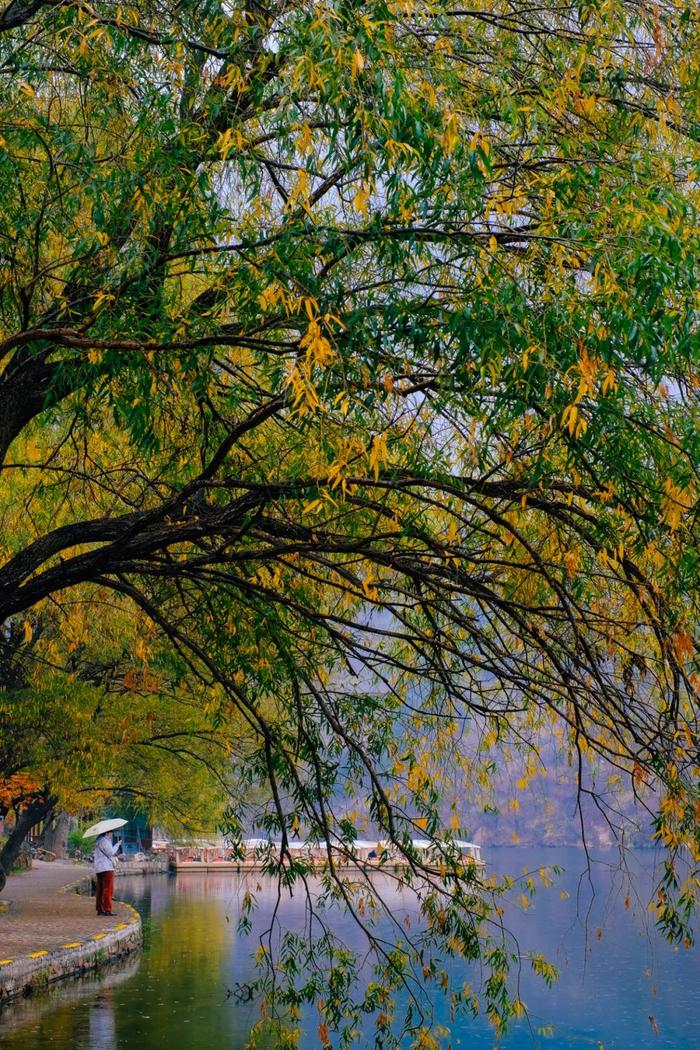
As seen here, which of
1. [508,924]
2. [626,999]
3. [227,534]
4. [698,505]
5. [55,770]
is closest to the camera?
[698,505]

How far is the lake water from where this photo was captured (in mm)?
15094

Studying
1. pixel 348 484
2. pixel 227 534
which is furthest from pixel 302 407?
pixel 227 534

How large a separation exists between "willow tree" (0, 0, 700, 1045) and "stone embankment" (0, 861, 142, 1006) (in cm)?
970

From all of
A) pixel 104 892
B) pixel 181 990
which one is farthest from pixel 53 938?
pixel 104 892

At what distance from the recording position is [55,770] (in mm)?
18031

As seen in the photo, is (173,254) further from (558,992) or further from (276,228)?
(558,992)

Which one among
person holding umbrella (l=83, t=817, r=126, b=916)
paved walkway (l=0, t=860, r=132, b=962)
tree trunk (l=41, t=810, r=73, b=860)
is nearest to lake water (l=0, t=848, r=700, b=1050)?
paved walkway (l=0, t=860, r=132, b=962)

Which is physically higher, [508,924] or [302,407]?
[302,407]

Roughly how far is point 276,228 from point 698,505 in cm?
246

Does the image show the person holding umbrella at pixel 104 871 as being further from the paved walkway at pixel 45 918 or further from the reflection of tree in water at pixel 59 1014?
the reflection of tree in water at pixel 59 1014

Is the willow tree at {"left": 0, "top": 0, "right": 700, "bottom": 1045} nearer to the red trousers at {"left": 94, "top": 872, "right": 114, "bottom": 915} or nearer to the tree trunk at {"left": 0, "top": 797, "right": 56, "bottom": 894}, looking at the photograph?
the red trousers at {"left": 94, "top": 872, "right": 114, "bottom": 915}

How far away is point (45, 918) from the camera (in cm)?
2491

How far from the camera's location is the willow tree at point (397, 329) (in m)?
5.72

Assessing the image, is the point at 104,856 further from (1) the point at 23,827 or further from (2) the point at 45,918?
(1) the point at 23,827
